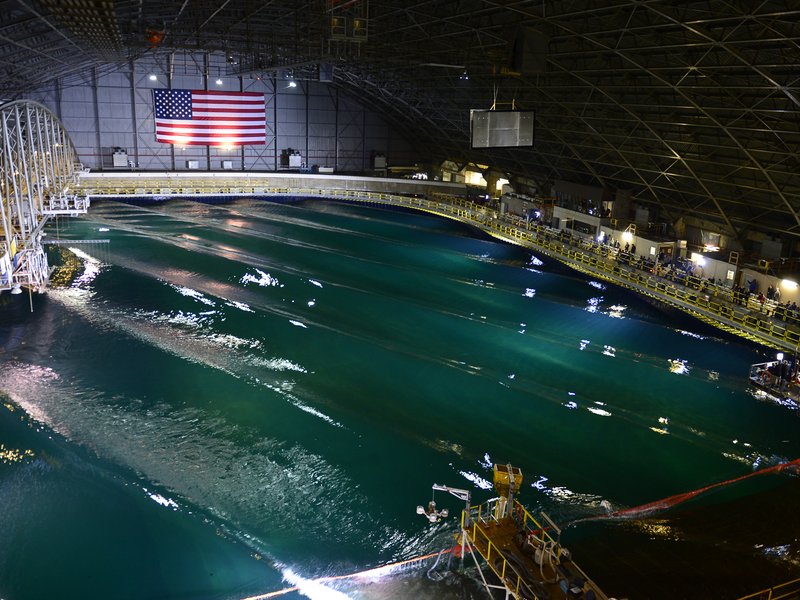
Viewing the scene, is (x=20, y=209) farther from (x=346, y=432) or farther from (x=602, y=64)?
(x=602, y=64)

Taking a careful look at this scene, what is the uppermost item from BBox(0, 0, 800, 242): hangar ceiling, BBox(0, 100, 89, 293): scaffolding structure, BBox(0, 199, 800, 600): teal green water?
BBox(0, 0, 800, 242): hangar ceiling

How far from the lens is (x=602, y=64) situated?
1337 inches

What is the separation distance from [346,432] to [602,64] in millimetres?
25005

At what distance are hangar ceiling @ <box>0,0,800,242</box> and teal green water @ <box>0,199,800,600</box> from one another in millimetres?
8316

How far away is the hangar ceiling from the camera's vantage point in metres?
24.1

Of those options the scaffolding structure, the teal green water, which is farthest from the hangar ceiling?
the teal green water

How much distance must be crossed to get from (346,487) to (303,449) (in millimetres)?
2180

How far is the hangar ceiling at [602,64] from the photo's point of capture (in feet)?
79.2

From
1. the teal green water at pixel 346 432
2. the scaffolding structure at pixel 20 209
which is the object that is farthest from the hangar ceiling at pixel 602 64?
the teal green water at pixel 346 432

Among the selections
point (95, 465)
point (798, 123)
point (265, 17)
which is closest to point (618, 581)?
point (95, 465)

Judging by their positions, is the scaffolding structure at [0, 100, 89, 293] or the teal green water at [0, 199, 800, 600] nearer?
the teal green water at [0, 199, 800, 600]

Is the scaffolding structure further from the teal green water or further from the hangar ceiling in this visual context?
the hangar ceiling

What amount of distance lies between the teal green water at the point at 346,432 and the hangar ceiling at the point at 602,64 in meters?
8.32

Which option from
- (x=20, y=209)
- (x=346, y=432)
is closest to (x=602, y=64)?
(x=346, y=432)
